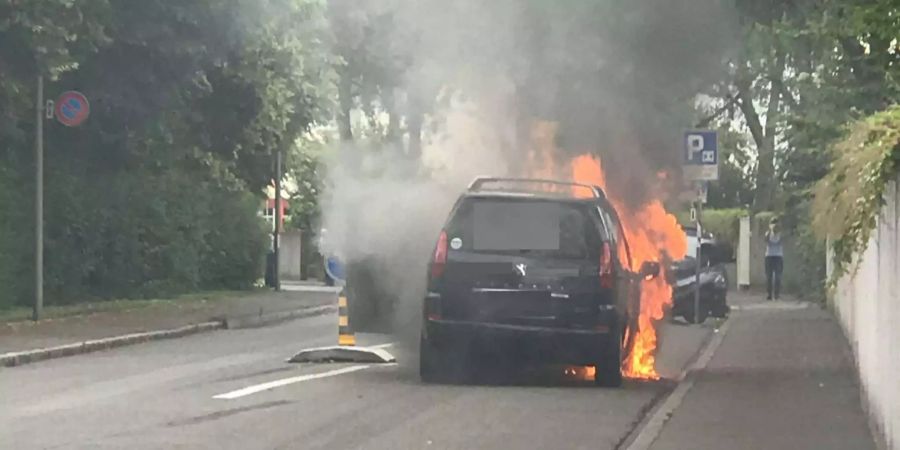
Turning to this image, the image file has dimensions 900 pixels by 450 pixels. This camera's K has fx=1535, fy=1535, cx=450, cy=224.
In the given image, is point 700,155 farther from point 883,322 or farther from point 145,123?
point 145,123

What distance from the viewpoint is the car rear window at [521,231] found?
538 inches

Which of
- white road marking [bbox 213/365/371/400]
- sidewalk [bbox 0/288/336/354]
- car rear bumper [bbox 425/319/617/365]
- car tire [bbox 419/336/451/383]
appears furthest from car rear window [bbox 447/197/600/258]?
sidewalk [bbox 0/288/336/354]

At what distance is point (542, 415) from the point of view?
11930mm

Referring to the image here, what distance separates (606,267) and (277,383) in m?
3.23

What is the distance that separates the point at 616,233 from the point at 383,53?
4508mm

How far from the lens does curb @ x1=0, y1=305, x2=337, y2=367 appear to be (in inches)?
677

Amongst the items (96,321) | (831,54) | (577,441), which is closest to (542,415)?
(577,441)

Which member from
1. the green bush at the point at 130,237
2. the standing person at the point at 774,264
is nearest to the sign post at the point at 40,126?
the green bush at the point at 130,237

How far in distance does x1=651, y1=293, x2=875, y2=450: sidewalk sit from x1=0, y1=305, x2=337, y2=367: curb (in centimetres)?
746

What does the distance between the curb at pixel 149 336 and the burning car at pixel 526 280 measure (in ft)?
18.6

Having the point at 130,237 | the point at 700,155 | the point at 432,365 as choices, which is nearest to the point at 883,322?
the point at 432,365

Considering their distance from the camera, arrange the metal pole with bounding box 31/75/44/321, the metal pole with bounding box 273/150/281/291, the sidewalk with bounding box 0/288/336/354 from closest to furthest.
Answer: the sidewalk with bounding box 0/288/336/354 → the metal pole with bounding box 31/75/44/321 → the metal pole with bounding box 273/150/281/291

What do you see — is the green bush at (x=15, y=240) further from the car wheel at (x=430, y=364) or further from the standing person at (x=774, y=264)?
the standing person at (x=774, y=264)

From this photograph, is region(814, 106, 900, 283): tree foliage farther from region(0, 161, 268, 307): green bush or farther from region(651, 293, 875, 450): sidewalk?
region(0, 161, 268, 307): green bush
